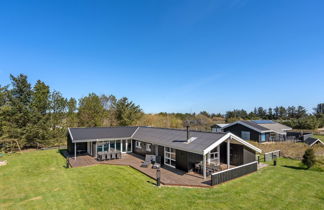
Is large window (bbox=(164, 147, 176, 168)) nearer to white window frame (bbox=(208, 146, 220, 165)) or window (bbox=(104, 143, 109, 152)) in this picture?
white window frame (bbox=(208, 146, 220, 165))

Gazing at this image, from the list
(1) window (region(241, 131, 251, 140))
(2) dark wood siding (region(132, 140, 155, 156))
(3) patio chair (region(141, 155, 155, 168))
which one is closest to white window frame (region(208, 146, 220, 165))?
(3) patio chair (region(141, 155, 155, 168))

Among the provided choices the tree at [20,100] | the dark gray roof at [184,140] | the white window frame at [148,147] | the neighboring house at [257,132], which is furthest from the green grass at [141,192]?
the neighboring house at [257,132]

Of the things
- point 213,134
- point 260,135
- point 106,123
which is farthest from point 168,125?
point 213,134

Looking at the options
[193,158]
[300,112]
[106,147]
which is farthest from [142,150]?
[300,112]

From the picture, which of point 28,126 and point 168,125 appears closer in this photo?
point 28,126

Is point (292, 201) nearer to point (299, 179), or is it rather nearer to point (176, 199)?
point (299, 179)

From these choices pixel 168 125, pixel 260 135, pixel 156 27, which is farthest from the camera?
pixel 168 125

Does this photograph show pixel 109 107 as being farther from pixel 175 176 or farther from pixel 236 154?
pixel 236 154
